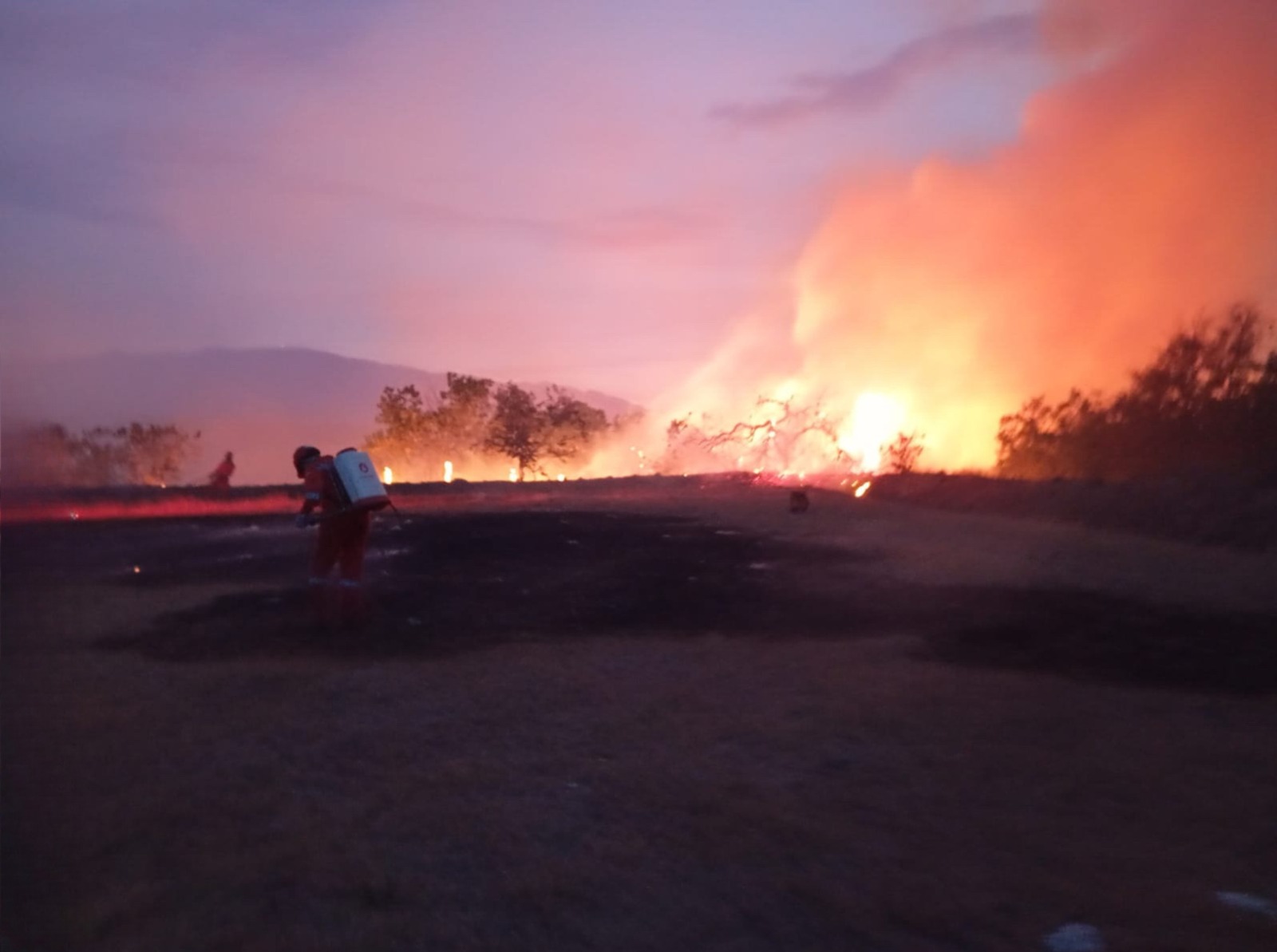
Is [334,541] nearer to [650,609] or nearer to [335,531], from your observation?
[335,531]

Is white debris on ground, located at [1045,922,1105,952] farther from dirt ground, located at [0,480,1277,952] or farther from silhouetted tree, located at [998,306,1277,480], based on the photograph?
silhouetted tree, located at [998,306,1277,480]

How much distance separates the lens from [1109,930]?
434 cm

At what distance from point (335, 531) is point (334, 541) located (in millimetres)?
100

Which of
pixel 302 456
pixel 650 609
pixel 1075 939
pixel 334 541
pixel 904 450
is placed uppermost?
pixel 904 450

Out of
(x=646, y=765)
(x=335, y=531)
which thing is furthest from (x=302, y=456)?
(x=646, y=765)

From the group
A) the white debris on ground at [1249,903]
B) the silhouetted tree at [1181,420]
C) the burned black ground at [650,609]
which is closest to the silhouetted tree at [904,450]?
the silhouetted tree at [1181,420]

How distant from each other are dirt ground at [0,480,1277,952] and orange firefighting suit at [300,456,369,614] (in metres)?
0.49

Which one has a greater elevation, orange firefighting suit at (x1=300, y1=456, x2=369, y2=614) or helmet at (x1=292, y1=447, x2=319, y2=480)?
helmet at (x1=292, y1=447, x2=319, y2=480)

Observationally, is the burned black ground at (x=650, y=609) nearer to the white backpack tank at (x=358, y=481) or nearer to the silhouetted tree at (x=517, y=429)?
the white backpack tank at (x=358, y=481)

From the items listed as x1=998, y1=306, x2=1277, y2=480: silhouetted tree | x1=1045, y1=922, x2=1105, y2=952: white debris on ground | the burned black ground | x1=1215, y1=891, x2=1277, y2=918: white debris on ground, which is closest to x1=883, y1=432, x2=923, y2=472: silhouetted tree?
x1=998, y1=306, x2=1277, y2=480: silhouetted tree

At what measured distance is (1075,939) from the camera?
→ 4.28m

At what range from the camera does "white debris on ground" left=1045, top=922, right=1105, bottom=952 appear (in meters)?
4.21

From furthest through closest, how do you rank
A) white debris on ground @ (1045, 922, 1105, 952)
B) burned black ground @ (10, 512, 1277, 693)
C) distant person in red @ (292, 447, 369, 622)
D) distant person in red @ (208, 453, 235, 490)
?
distant person in red @ (208, 453, 235, 490), distant person in red @ (292, 447, 369, 622), burned black ground @ (10, 512, 1277, 693), white debris on ground @ (1045, 922, 1105, 952)

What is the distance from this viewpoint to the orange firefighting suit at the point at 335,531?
10.7 m
